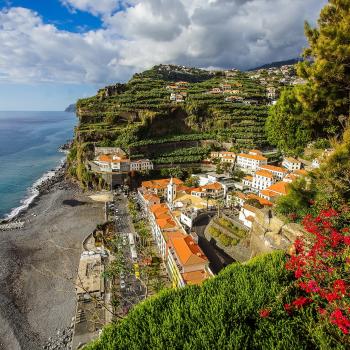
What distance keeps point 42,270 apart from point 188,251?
14975mm

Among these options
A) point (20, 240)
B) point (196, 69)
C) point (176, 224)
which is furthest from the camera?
point (196, 69)

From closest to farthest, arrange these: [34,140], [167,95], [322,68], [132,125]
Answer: [322,68], [132,125], [167,95], [34,140]

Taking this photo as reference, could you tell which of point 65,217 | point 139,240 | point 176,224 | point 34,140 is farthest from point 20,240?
point 34,140

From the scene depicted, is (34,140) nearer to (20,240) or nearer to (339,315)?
(20,240)

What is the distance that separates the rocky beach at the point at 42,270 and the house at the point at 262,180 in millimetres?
23718

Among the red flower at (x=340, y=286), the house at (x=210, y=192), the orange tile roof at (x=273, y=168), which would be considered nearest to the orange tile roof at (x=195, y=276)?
the red flower at (x=340, y=286)

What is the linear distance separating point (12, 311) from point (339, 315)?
23244 mm

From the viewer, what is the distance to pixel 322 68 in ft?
32.0

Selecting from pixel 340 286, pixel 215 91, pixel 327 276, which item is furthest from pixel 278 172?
pixel 215 91

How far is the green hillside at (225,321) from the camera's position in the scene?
19.3 feet

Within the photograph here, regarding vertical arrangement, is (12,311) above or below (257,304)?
below

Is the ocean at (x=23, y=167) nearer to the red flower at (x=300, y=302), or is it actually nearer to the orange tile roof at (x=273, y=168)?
the orange tile roof at (x=273, y=168)

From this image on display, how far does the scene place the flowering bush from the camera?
5.34 meters

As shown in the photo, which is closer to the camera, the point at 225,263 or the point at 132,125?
the point at 225,263
